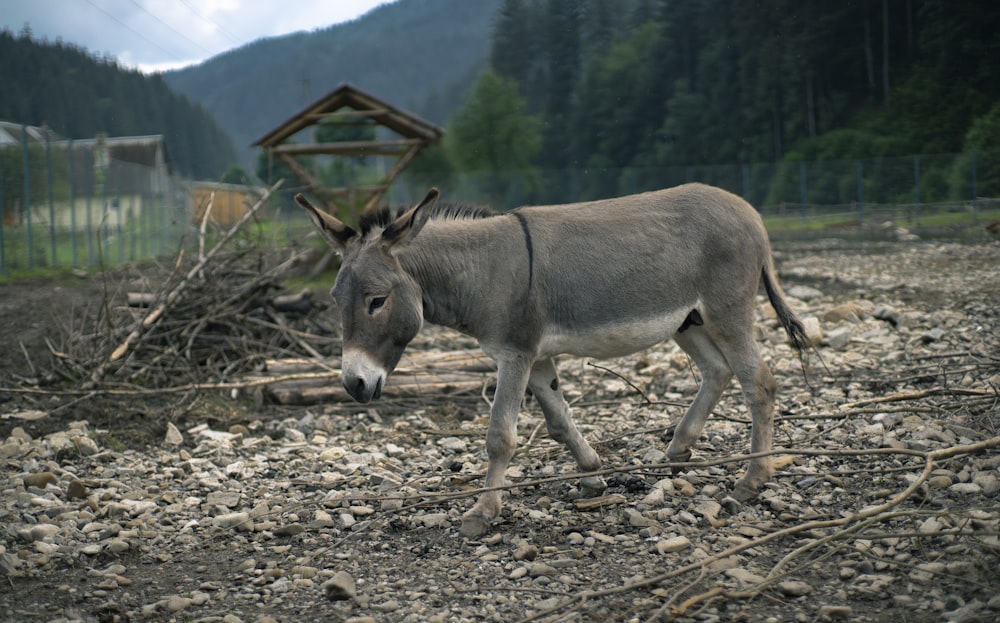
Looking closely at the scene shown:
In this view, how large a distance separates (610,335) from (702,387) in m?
0.93

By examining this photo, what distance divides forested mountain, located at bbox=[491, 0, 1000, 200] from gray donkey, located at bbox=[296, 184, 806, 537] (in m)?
24.6

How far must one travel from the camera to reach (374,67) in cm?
7912

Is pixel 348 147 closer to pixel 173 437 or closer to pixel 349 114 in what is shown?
pixel 349 114

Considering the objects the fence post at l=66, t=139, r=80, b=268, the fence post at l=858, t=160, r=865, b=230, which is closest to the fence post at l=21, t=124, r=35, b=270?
the fence post at l=66, t=139, r=80, b=268

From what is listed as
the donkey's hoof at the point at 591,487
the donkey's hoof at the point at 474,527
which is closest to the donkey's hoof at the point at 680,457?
the donkey's hoof at the point at 591,487

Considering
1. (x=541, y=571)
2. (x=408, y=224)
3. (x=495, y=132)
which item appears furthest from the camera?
(x=495, y=132)

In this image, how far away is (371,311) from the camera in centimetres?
468

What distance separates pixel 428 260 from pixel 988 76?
2190 centimetres

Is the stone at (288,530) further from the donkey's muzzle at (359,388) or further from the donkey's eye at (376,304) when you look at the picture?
the donkey's eye at (376,304)

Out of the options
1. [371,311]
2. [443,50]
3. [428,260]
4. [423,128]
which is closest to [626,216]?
[428,260]

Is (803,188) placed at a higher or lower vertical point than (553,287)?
higher

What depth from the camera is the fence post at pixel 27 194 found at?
17.2 m

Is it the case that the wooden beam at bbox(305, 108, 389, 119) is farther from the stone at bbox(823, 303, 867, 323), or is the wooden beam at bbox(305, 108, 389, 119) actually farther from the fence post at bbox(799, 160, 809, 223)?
the fence post at bbox(799, 160, 809, 223)

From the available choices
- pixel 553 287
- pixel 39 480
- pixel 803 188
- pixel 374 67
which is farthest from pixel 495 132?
pixel 553 287
